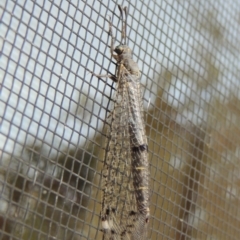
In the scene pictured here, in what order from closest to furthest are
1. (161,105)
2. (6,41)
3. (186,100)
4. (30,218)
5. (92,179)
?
(6,41) → (30,218) → (92,179) → (161,105) → (186,100)

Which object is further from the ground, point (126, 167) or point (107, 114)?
point (107, 114)

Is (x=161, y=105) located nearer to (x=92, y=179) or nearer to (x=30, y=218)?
(x=92, y=179)

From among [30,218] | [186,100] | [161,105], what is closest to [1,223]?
[30,218]
